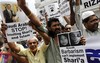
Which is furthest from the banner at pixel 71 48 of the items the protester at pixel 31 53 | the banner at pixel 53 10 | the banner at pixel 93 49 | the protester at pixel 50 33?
the banner at pixel 53 10

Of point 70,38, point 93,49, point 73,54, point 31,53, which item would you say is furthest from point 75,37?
point 31,53

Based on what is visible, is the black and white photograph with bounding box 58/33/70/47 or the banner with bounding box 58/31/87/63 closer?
the banner with bounding box 58/31/87/63

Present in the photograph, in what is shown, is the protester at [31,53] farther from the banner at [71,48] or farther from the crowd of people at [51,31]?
the banner at [71,48]

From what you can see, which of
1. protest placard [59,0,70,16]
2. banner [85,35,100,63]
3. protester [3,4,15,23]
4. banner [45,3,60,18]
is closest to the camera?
banner [85,35,100,63]

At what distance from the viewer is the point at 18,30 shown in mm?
5348

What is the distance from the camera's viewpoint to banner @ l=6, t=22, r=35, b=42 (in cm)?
525

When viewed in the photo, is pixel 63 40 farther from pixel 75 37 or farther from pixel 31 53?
pixel 31 53

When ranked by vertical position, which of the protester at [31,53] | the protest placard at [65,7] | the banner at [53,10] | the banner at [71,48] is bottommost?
the protester at [31,53]

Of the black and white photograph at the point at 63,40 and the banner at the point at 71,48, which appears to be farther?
the black and white photograph at the point at 63,40

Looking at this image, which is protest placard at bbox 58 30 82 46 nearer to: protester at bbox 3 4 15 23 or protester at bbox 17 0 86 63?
protester at bbox 17 0 86 63

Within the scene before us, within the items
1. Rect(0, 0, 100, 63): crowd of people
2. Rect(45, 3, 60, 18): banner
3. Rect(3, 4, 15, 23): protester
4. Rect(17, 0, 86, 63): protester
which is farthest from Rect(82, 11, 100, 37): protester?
Rect(45, 3, 60, 18): banner

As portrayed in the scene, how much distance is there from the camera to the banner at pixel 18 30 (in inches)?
207

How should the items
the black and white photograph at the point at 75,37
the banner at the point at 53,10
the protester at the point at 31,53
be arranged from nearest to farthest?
the black and white photograph at the point at 75,37 → the protester at the point at 31,53 → the banner at the point at 53,10

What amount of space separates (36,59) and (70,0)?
3.66ft
